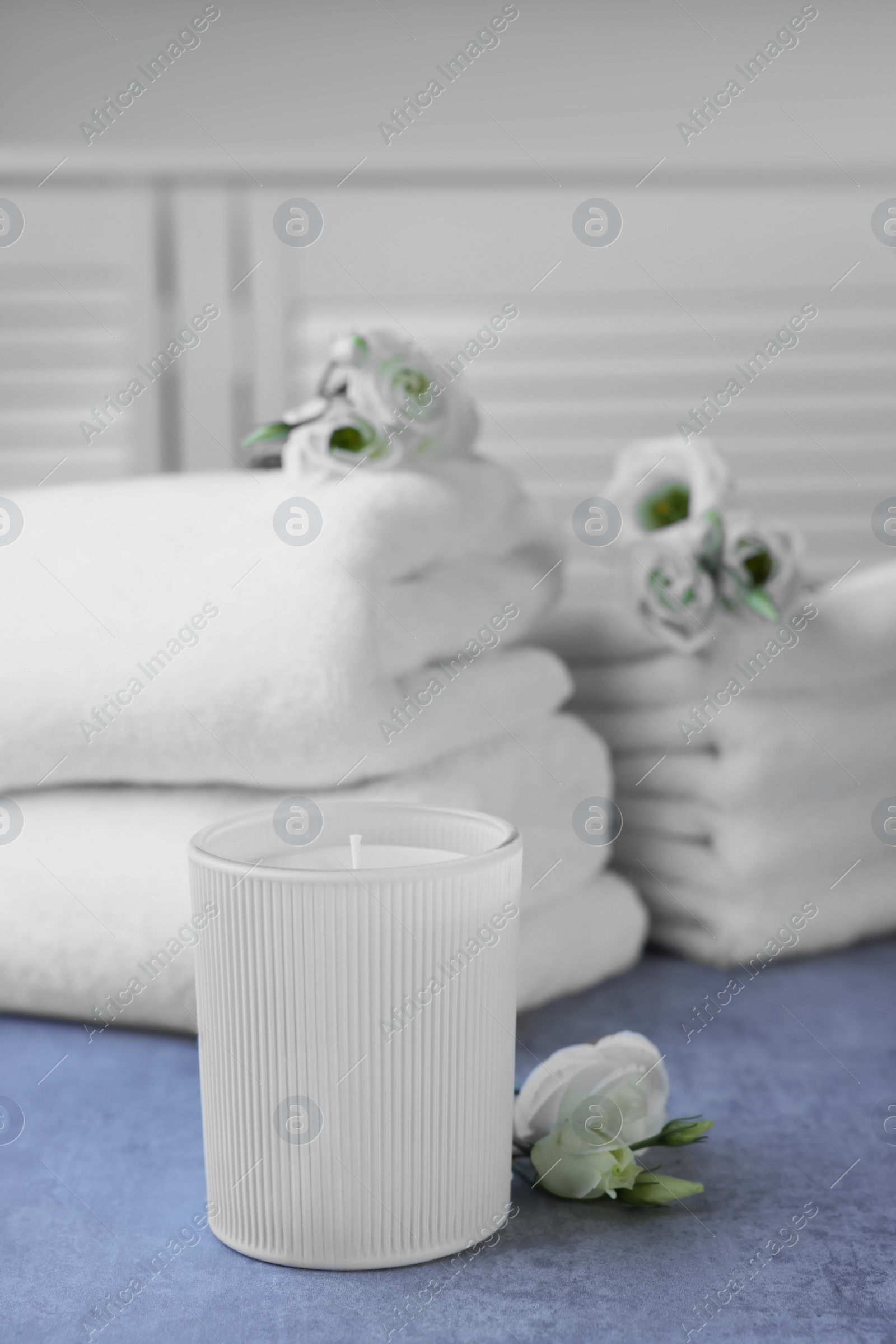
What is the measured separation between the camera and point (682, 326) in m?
1.19

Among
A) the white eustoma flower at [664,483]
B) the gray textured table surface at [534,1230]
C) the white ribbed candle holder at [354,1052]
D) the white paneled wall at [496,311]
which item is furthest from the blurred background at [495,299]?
the white ribbed candle holder at [354,1052]

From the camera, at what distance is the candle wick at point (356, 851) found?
0.49 m

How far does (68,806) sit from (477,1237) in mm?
421

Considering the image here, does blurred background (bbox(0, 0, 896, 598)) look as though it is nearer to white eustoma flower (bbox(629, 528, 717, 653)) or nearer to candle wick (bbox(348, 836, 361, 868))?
white eustoma flower (bbox(629, 528, 717, 653))

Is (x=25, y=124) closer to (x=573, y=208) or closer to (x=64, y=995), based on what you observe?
(x=573, y=208)

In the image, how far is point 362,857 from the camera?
51cm

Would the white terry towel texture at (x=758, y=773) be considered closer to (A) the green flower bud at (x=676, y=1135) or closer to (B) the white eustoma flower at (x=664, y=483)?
(B) the white eustoma flower at (x=664, y=483)

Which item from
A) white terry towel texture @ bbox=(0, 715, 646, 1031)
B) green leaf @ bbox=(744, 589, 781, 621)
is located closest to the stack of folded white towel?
white terry towel texture @ bbox=(0, 715, 646, 1031)

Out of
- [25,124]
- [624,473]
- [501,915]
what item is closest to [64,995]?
[501,915]

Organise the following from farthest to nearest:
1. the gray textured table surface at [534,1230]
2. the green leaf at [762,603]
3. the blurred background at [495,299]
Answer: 1. the blurred background at [495,299]
2. the green leaf at [762,603]
3. the gray textured table surface at [534,1230]

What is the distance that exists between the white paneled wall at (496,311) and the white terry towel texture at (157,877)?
0.47 metres

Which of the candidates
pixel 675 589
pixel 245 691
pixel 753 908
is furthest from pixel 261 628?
pixel 753 908

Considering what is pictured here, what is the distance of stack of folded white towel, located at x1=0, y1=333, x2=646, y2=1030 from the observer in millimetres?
708

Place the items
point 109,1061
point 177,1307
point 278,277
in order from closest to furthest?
point 177,1307, point 109,1061, point 278,277
